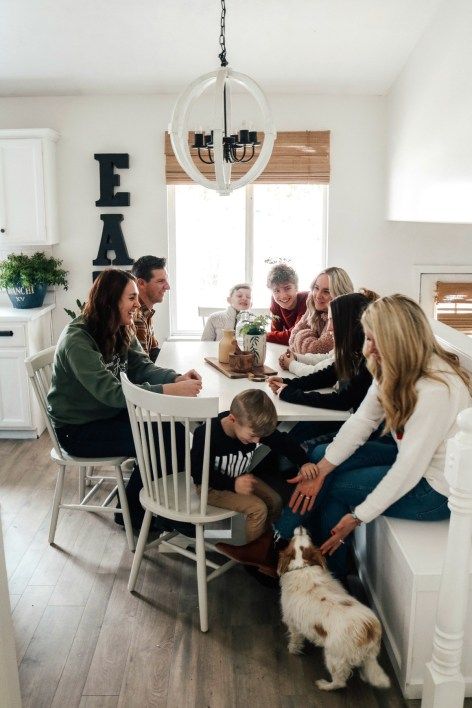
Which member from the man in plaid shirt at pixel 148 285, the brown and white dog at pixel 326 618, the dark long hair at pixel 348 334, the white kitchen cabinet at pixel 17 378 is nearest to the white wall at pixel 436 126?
the dark long hair at pixel 348 334

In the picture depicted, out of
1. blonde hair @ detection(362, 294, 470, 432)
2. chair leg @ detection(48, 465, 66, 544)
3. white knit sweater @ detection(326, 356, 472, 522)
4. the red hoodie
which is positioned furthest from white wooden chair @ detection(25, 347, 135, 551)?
the red hoodie

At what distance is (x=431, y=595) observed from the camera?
1900 mm

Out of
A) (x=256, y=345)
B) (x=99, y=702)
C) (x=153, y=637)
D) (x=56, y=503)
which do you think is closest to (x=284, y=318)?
(x=256, y=345)

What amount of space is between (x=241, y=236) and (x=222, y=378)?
205cm

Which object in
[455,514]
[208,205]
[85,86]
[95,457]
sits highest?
[85,86]

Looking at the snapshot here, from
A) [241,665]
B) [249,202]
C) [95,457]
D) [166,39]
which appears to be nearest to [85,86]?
[166,39]

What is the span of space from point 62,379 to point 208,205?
237 centimetres

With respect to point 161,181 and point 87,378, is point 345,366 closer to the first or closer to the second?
point 87,378

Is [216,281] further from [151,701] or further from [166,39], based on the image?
[151,701]

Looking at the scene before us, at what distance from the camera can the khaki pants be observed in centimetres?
231

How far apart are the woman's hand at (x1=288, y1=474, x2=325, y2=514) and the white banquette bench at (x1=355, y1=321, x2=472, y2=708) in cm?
23

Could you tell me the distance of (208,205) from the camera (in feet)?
15.4

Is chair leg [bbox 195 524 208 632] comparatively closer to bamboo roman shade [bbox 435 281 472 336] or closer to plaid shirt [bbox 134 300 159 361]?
plaid shirt [bbox 134 300 159 361]

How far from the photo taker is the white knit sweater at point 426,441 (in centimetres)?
198
